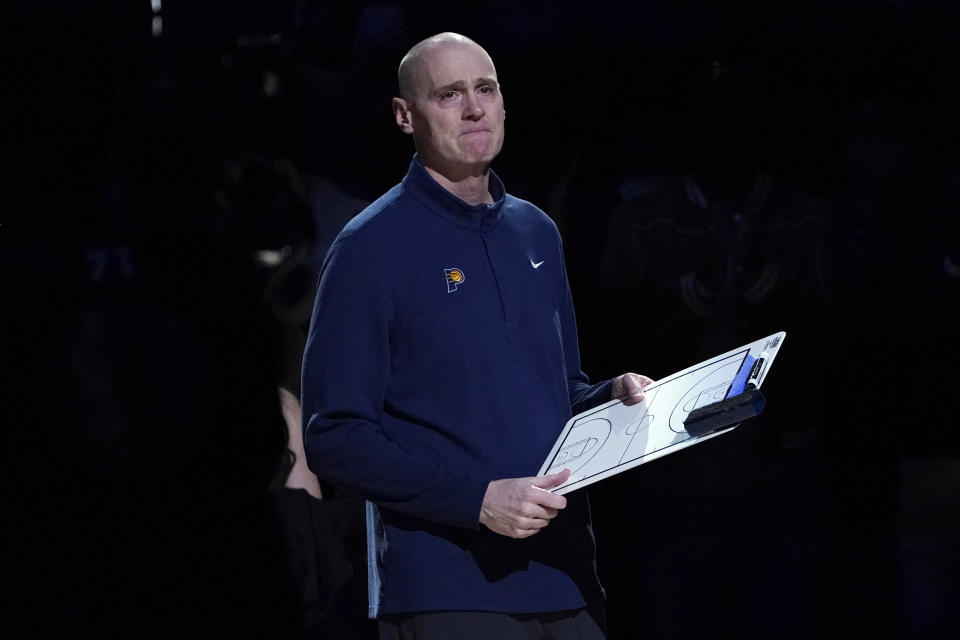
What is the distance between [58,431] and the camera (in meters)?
3.76

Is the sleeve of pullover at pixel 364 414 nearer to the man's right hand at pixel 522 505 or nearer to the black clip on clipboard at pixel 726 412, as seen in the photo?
the man's right hand at pixel 522 505

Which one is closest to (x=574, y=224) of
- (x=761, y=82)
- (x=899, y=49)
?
(x=761, y=82)

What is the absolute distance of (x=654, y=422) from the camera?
213 cm

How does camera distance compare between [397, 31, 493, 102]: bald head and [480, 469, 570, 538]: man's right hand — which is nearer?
[480, 469, 570, 538]: man's right hand

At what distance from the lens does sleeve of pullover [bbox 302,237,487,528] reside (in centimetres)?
209

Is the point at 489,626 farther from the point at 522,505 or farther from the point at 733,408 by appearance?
the point at 733,408

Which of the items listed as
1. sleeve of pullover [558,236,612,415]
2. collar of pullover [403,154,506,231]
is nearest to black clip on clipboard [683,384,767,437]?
sleeve of pullover [558,236,612,415]

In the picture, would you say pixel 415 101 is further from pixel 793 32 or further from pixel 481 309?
pixel 793 32

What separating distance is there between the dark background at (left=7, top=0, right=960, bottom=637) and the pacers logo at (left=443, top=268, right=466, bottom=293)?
3.90 feet

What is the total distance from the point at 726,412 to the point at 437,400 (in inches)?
16.7

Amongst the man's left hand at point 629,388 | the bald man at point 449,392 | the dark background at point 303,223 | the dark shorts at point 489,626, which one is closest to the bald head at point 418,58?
the bald man at point 449,392

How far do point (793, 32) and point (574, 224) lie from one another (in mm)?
705

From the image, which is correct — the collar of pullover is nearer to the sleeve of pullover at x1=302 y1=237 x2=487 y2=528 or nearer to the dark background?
the sleeve of pullover at x1=302 y1=237 x2=487 y2=528

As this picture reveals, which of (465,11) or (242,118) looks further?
(242,118)
